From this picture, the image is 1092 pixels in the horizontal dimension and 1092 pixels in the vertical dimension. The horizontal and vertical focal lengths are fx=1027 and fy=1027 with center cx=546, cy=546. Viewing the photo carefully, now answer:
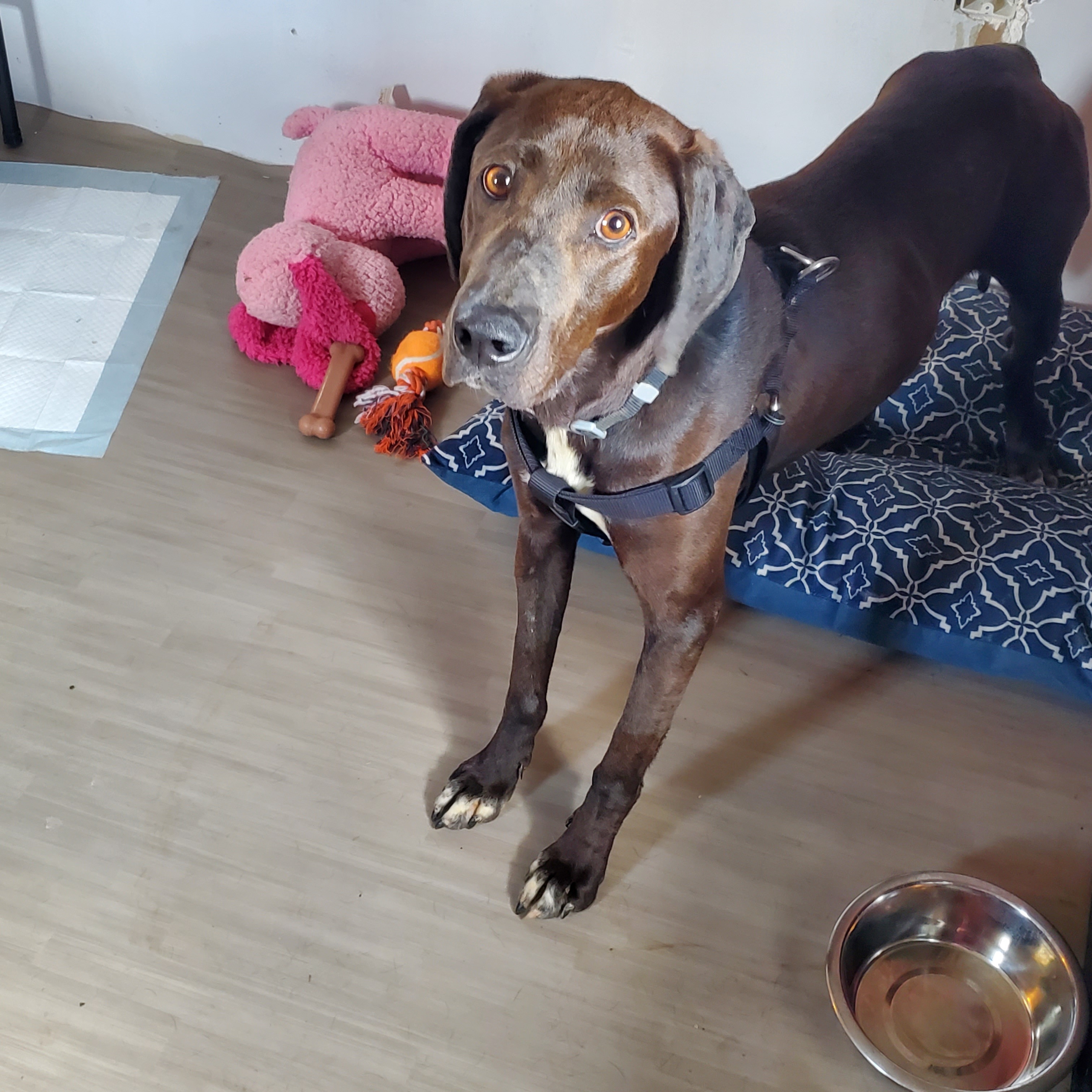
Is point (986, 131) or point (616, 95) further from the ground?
point (616, 95)

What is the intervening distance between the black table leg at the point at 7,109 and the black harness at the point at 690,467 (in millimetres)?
2251

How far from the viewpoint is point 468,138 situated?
1185 millimetres

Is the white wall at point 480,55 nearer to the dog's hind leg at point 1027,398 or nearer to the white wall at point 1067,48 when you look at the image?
the white wall at point 1067,48

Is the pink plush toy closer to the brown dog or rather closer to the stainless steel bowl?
the brown dog

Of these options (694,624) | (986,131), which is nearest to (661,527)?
(694,624)

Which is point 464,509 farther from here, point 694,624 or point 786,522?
point 694,624

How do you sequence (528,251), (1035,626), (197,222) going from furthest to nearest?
(197,222) < (1035,626) < (528,251)

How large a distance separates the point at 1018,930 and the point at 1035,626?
20.0 inches

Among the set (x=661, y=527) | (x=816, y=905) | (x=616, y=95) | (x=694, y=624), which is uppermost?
(x=616, y=95)

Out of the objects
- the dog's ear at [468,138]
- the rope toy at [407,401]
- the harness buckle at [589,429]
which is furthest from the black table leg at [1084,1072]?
the rope toy at [407,401]

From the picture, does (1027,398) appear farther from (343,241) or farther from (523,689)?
(343,241)

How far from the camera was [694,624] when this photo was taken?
134 centimetres

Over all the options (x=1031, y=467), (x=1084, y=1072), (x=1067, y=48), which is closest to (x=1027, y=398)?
(x=1031, y=467)

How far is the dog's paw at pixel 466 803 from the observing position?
5.13 ft
